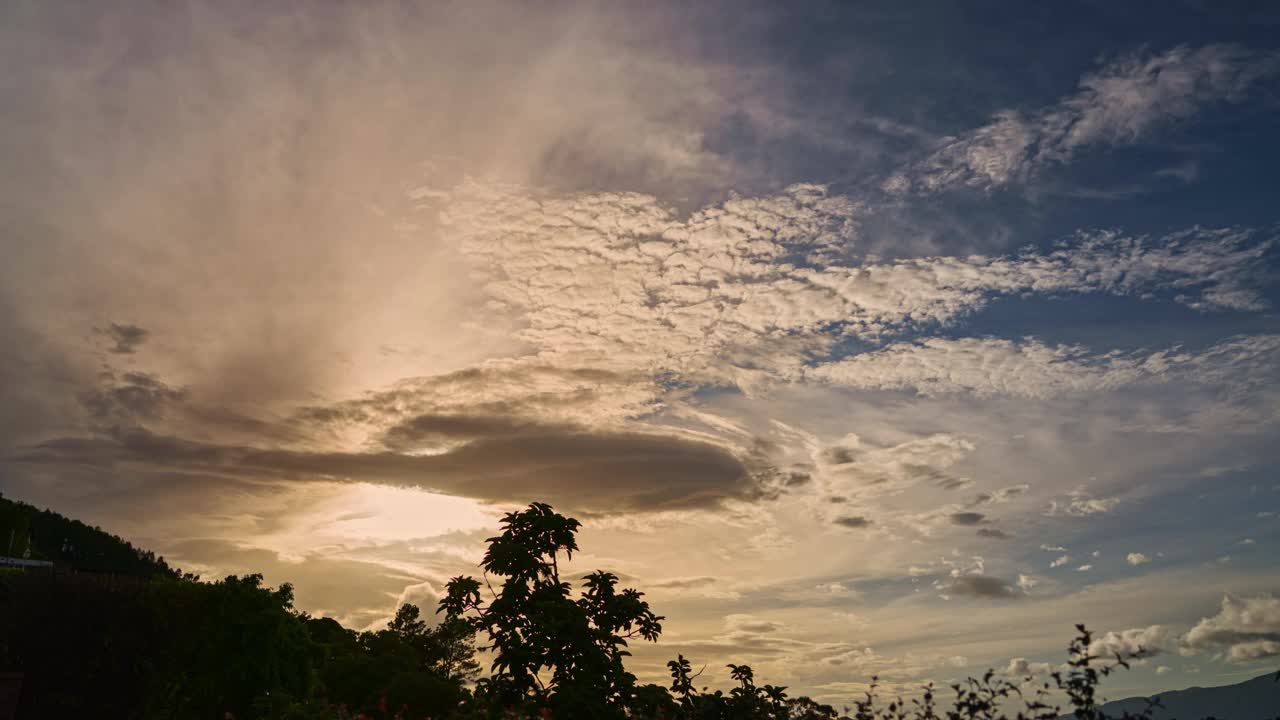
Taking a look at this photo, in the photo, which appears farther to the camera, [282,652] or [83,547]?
[83,547]

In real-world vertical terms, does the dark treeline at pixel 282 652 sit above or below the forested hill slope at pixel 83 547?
below

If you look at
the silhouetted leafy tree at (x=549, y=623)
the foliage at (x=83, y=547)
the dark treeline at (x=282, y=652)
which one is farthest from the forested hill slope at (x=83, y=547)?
the silhouetted leafy tree at (x=549, y=623)

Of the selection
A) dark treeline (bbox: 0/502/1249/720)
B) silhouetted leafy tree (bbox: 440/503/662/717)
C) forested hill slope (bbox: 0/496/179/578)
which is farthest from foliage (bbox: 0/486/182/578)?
silhouetted leafy tree (bbox: 440/503/662/717)

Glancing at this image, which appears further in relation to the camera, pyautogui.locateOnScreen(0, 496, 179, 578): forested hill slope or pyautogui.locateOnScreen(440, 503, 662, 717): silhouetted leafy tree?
pyautogui.locateOnScreen(0, 496, 179, 578): forested hill slope

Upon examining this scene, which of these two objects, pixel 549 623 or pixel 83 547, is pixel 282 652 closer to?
pixel 549 623

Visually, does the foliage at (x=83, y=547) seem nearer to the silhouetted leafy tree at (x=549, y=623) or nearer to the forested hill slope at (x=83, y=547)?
the forested hill slope at (x=83, y=547)

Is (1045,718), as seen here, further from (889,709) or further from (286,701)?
(286,701)

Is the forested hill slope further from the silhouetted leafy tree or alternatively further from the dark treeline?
the silhouetted leafy tree

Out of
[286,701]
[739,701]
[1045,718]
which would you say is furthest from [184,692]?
[1045,718]

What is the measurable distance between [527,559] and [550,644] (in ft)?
4.82

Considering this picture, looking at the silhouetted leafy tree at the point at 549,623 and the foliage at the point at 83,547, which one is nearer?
the silhouetted leafy tree at the point at 549,623

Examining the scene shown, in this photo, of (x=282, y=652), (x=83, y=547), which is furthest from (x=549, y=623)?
(x=83, y=547)

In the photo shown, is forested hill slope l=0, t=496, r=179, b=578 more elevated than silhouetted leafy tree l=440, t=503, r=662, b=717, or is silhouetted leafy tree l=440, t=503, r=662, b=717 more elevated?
forested hill slope l=0, t=496, r=179, b=578

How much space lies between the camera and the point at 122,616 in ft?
72.9
